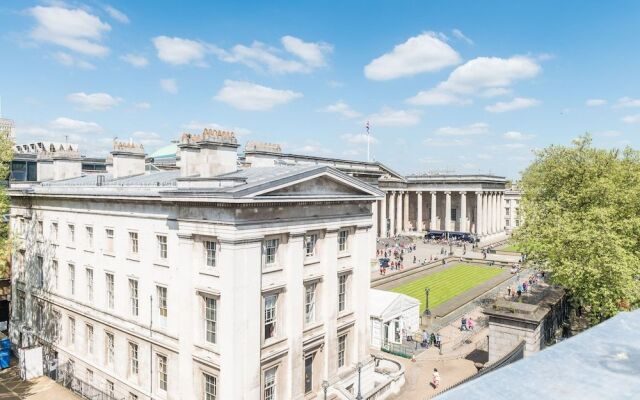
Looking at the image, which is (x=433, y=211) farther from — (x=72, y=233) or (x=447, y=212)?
(x=72, y=233)

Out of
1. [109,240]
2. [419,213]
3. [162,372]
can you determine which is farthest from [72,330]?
[419,213]

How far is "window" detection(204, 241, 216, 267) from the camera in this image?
21.8 m

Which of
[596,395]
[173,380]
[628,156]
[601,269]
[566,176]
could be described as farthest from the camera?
[628,156]

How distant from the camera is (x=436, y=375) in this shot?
2883 cm

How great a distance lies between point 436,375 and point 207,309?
51.9ft

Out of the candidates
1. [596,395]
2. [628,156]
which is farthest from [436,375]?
[628,156]

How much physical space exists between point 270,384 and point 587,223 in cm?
2450

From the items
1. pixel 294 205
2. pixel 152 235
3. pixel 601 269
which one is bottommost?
pixel 601 269

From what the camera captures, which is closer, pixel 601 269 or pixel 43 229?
pixel 601 269

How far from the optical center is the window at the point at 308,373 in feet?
81.5

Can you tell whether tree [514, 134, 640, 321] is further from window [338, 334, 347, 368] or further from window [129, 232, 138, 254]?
window [129, 232, 138, 254]

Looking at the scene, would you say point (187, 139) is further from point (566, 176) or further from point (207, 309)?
point (566, 176)

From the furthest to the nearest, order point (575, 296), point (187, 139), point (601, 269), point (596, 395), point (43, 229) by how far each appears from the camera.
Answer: point (43, 229) → point (575, 296) → point (601, 269) → point (187, 139) → point (596, 395)

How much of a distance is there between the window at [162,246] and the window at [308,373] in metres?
9.72
